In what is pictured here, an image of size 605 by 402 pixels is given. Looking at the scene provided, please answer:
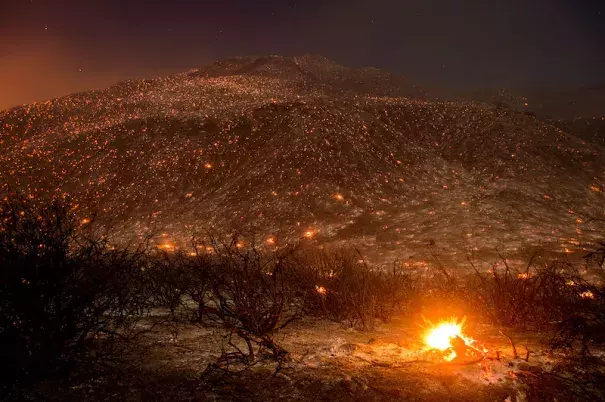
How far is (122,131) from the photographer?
23.6 meters

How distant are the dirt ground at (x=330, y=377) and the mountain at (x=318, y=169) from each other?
8685mm

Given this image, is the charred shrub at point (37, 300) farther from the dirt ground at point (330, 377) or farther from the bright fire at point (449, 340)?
the bright fire at point (449, 340)

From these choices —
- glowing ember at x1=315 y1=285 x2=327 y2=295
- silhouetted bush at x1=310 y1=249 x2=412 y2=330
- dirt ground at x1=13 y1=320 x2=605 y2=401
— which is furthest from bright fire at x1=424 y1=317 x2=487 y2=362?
glowing ember at x1=315 y1=285 x2=327 y2=295

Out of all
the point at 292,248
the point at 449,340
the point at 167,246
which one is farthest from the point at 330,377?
the point at 167,246

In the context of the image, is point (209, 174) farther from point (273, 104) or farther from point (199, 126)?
point (273, 104)

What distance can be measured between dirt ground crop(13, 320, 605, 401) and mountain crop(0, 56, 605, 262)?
8685mm

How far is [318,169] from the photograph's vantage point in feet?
65.4

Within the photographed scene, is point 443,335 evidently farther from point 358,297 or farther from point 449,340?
point 358,297

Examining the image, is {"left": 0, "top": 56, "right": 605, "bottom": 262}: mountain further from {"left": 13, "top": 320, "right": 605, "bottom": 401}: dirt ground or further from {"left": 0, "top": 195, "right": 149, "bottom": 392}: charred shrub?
{"left": 0, "top": 195, "right": 149, "bottom": 392}: charred shrub

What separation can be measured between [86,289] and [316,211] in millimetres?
13759

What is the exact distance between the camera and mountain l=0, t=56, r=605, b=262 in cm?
1619

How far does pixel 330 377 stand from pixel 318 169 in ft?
53.2

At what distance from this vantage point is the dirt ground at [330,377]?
364cm

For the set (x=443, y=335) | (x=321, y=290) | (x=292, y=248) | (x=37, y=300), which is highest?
(x=37, y=300)
